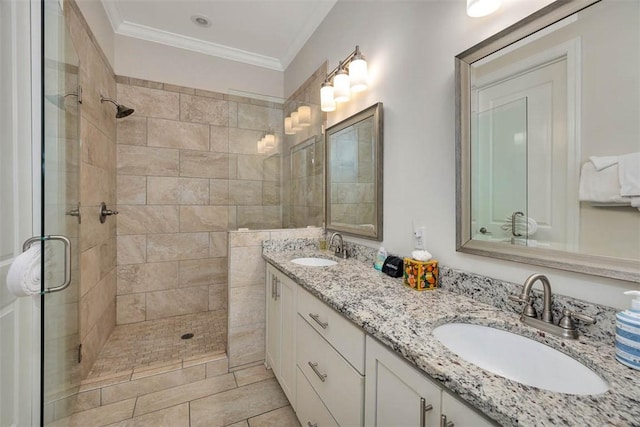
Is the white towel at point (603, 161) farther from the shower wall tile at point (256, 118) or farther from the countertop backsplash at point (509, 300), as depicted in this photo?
the shower wall tile at point (256, 118)

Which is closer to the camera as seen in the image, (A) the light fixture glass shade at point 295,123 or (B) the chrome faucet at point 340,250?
(B) the chrome faucet at point 340,250

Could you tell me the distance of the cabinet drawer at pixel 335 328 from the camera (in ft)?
3.01

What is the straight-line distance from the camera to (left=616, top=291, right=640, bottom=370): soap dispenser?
0.60 meters

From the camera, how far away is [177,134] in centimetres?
279

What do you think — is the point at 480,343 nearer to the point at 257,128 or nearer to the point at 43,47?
the point at 43,47

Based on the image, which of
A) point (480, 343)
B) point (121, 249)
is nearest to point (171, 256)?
point (121, 249)

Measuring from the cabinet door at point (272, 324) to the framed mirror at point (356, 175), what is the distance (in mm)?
623

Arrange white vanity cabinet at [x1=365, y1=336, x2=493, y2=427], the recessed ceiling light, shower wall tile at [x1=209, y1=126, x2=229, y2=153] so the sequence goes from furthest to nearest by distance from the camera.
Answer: shower wall tile at [x1=209, y1=126, x2=229, y2=153] → the recessed ceiling light → white vanity cabinet at [x1=365, y1=336, x2=493, y2=427]

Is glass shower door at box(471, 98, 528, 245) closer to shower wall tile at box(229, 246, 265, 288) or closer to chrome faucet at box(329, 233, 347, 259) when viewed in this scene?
chrome faucet at box(329, 233, 347, 259)

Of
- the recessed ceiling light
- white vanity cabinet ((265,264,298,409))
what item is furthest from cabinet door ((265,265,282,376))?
the recessed ceiling light

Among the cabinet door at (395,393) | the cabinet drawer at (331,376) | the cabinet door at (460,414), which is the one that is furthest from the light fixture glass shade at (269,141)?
the cabinet door at (460,414)

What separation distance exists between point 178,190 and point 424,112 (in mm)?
2466

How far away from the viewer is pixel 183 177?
2826mm

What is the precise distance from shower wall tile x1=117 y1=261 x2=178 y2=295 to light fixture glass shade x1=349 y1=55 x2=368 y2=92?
2430 millimetres
